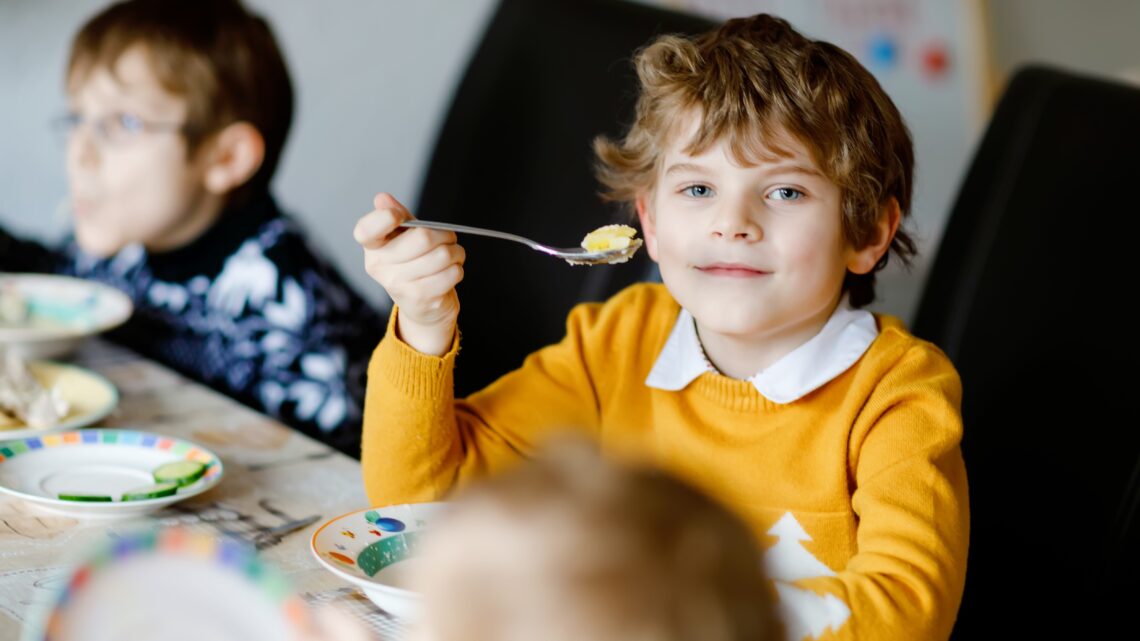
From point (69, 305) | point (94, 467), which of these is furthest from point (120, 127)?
point (94, 467)

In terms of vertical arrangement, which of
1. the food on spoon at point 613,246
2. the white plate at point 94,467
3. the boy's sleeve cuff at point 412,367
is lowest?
the white plate at point 94,467

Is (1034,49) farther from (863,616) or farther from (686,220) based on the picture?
(863,616)

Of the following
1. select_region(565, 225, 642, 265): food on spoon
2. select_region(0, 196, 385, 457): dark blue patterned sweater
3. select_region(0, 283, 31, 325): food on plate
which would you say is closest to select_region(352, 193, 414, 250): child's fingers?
select_region(565, 225, 642, 265): food on spoon

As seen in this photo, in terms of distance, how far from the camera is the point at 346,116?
2426mm

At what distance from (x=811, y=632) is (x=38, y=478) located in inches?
25.2

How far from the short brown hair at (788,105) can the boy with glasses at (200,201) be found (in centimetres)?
72

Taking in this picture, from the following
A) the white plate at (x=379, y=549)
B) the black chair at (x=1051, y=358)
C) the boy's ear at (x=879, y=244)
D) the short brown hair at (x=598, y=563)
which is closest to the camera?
the short brown hair at (x=598, y=563)

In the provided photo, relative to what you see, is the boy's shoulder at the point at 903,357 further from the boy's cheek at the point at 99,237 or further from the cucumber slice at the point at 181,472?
the boy's cheek at the point at 99,237

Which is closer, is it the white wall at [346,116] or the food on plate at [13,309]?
the food on plate at [13,309]

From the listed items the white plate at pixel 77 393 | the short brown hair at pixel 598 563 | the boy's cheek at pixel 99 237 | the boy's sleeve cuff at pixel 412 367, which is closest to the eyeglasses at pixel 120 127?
the boy's cheek at pixel 99 237

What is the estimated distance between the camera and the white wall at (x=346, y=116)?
86.8 inches

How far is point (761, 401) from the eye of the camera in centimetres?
108

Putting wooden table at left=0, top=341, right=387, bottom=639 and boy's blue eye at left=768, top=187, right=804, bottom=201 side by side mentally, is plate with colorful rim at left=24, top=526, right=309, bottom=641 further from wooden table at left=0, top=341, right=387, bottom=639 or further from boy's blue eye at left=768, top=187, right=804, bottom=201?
boy's blue eye at left=768, top=187, right=804, bottom=201

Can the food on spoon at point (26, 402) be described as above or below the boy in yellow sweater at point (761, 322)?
below
